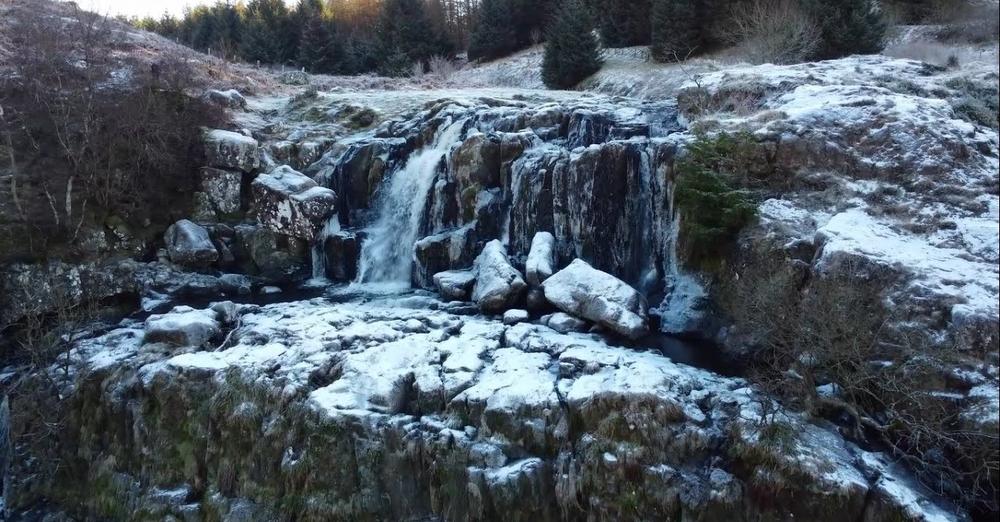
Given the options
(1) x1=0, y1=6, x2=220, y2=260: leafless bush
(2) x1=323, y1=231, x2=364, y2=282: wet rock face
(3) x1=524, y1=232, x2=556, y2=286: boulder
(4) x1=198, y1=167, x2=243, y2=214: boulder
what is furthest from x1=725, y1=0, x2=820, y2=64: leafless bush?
(1) x1=0, y1=6, x2=220, y2=260: leafless bush

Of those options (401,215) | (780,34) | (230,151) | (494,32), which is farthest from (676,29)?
(230,151)

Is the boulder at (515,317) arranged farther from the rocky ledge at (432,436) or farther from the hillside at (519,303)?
the rocky ledge at (432,436)

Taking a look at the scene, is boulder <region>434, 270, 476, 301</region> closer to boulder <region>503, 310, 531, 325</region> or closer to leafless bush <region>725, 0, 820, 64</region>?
boulder <region>503, 310, 531, 325</region>

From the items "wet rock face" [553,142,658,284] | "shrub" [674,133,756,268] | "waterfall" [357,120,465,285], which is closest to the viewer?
"shrub" [674,133,756,268]

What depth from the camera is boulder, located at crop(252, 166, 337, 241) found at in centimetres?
1752

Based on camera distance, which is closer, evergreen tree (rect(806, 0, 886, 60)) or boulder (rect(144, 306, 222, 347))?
boulder (rect(144, 306, 222, 347))

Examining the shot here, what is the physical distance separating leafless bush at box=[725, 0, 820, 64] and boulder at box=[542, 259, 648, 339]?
12129 mm

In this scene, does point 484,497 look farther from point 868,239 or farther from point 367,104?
point 367,104

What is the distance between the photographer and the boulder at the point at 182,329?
12.0 metres

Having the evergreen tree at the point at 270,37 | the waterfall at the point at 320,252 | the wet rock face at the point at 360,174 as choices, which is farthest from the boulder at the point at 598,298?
the evergreen tree at the point at 270,37

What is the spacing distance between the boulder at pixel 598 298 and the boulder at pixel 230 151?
36.2 feet

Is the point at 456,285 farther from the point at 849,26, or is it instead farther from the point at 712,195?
the point at 849,26

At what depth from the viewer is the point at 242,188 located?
18641mm

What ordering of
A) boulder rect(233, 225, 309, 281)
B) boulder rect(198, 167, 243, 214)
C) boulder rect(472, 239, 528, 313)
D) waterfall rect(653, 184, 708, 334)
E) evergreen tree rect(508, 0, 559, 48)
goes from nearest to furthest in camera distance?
1. waterfall rect(653, 184, 708, 334)
2. boulder rect(472, 239, 528, 313)
3. boulder rect(233, 225, 309, 281)
4. boulder rect(198, 167, 243, 214)
5. evergreen tree rect(508, 0, 559, 48)
